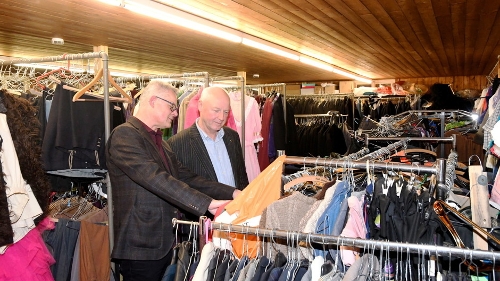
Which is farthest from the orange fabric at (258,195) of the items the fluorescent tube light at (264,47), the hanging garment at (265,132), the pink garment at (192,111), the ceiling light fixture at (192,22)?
the fluorescent tube light at (264,47)

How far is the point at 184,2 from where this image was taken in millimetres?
4879

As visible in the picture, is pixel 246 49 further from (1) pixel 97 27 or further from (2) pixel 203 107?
(2) pixel 203 107

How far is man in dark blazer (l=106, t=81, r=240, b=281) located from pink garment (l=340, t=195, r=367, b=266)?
3.37 feet

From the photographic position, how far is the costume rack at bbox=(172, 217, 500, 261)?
1398 mm

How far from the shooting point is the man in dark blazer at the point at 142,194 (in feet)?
8.38

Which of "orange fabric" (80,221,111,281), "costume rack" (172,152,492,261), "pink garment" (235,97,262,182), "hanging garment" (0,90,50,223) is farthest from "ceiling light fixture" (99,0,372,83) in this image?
"costume rack" (172,152,492,261)

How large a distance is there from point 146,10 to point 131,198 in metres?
2.40

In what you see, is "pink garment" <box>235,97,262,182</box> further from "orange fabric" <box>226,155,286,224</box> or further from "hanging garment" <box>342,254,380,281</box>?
"hanging garment" <box>342,254,380,281</box>

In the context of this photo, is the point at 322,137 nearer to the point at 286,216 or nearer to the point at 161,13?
the point at 161,13

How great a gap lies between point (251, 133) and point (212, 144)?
7.43 feet

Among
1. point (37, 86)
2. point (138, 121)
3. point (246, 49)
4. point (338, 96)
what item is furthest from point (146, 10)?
point (338, 96)

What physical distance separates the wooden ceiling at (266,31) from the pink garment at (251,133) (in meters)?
1.12

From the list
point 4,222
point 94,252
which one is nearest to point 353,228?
point 4,222

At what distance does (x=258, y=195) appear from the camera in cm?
217
